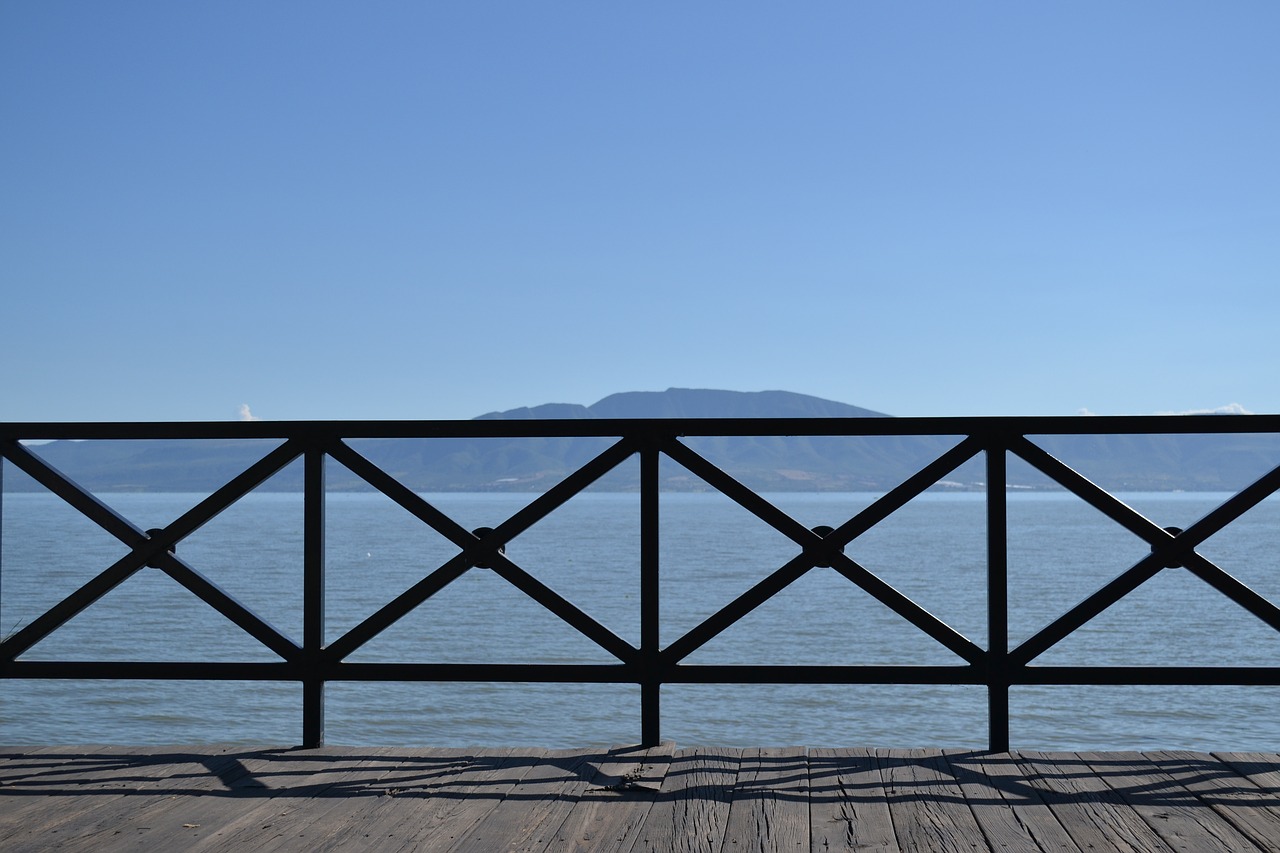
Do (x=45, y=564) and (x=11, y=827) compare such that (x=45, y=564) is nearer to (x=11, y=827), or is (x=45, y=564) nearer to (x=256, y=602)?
(x=256, y=602)

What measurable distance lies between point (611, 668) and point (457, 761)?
554 millimetres

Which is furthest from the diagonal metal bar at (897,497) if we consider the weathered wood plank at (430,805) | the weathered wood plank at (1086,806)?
the weathered wood plank at (430,805)

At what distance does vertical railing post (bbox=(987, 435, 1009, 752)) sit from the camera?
139 inches

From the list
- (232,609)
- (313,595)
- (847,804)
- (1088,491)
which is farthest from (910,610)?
(232,609)

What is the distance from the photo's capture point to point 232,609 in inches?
145

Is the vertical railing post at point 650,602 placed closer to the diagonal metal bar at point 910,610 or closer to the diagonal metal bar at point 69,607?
the diagonal metal bar at point 910,610

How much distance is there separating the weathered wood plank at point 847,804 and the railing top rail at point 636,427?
98cm

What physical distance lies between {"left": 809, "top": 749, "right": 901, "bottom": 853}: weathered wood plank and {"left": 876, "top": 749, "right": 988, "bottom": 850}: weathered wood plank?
30mm

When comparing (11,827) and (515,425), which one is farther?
(515,425)

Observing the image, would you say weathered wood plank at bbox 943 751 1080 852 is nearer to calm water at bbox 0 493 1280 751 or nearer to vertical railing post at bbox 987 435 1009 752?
vertical railing post at bbox 987 435 1009 752

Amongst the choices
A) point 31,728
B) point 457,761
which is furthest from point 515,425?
point 31,728

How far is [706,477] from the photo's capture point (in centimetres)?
363

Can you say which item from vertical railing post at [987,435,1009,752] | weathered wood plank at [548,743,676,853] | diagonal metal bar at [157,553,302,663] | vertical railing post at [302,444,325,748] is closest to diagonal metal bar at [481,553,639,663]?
weathered wood plank at [548,743,676,853]

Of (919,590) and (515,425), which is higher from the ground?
(515,425)
